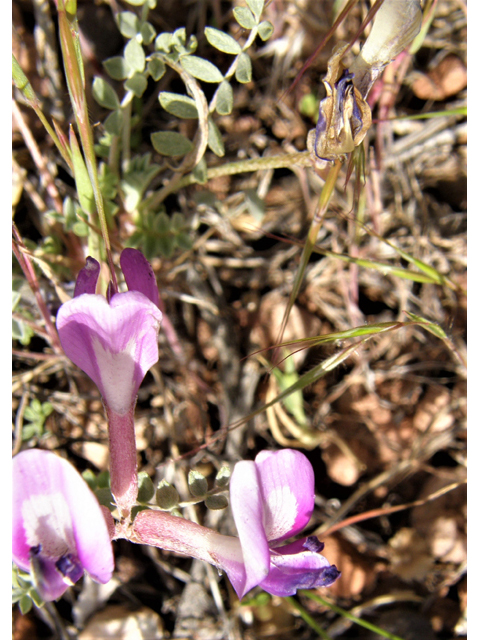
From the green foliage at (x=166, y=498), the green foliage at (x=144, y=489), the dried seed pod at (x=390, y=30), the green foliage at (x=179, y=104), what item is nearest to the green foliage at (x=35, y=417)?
the green foliage at (x=144, y=489)

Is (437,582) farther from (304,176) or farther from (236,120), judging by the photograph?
(236,120)

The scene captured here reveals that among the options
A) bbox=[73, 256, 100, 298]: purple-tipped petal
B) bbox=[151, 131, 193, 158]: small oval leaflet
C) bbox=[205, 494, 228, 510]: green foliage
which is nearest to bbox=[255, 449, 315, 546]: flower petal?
bbox=[205, 494, 228, 510]: green foliage

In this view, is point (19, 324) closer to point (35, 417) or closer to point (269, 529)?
point (35, 417)

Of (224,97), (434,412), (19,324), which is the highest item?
(224,97)

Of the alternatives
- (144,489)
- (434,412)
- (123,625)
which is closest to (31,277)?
(144,489)

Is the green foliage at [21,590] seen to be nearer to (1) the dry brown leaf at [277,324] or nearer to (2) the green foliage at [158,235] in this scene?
(2) the green foliage at [158,235]
